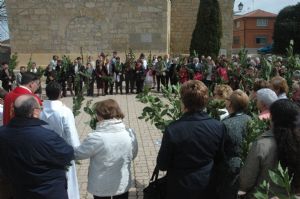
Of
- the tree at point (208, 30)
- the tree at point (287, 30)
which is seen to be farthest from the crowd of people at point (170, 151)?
the tree at point (287, 30)

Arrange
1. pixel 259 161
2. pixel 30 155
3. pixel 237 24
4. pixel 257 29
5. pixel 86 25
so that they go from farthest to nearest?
pixel 237 24 → pixel 257 29 → pixel 86 25 → pixel 30 155 → pixel 259 161

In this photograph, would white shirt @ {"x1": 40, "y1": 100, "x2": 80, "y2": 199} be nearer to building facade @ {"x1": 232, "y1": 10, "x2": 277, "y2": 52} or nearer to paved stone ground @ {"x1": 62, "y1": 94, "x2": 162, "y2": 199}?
paved stone ground @ {"x1": 62, "y1": 94, "x2": 162, "y2": 199}

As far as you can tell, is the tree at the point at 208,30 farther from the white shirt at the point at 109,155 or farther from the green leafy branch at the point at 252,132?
the white shirt at the point at 109,155

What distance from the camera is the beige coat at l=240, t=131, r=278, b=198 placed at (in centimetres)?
275

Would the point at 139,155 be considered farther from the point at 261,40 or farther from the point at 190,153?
the point at 261,40

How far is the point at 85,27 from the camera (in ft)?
63.1

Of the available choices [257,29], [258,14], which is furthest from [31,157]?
[258,14]

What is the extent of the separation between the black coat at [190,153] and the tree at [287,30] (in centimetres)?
3948

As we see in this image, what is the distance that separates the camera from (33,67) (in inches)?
543

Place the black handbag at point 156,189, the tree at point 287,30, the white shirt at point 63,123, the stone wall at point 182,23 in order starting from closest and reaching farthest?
the black handbag at point 156,189 < the white shirt at point 63,123 < the stone wall at point 182,23 < the tree at point 287,30

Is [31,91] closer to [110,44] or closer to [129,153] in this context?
[129,153]

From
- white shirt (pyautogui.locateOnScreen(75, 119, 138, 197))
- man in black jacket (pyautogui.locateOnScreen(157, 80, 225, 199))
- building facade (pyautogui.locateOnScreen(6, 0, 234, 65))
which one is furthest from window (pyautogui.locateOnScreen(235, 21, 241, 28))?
man in black jacket (pyautogui.locateOnScreen(157, 80, 225, 199))

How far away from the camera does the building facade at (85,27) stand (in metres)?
18.9

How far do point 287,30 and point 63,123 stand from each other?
41.5 metres
